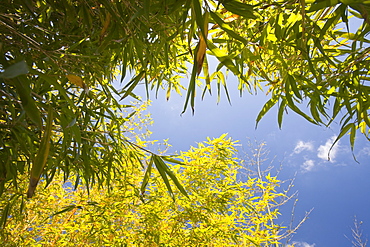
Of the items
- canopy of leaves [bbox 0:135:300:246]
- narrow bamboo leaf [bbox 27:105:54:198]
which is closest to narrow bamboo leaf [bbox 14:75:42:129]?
narrow bamboo leaf [bbox 27:105:54:198]

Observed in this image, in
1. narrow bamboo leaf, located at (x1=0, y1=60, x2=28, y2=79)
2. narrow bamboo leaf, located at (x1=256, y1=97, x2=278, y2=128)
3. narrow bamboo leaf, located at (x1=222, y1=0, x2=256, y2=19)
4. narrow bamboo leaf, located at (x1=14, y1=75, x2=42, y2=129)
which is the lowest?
narrow bamboo leaf, located at (x1=0, y1=60, x2=28, y2=79)

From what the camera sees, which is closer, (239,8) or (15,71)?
(15,71)

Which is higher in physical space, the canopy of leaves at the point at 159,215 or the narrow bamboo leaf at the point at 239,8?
the canopy of leaves at the point at 159,215

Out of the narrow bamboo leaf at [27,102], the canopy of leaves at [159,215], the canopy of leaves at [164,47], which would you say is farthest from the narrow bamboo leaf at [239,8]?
the canopy of leaves at [159,215]

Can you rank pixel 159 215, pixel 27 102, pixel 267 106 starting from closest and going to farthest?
1. pixel 27 102
2. pixel 267 106
3. pixel 159 215

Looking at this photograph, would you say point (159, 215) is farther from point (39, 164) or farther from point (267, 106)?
point (39, 164)

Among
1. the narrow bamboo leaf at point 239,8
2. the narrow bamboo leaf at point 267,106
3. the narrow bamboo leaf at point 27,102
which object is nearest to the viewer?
the narrow bamboo leaf at point 27,102

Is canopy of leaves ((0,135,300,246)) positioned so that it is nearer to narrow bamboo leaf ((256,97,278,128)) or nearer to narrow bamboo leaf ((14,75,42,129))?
narrow bamboo leaf ((256,97,278,128))

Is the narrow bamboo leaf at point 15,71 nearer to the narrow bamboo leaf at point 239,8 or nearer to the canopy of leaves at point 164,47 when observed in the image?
the canopy of leaves at point 164,47

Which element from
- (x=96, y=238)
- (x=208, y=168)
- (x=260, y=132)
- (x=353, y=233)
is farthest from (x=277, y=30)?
(x=353, y=233)

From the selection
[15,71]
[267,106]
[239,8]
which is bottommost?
[15,71]

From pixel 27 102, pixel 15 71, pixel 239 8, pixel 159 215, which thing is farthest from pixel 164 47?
pixel 159 215

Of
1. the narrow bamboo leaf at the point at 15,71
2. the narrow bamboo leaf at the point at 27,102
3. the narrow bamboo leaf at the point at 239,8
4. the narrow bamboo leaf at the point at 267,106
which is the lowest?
the narrow bamboo leaf at the point at 15,71

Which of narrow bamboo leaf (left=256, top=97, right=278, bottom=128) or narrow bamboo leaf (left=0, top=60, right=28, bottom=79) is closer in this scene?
narrow bamboo leaf (left=0, top=60, right=28, bottom=79)
